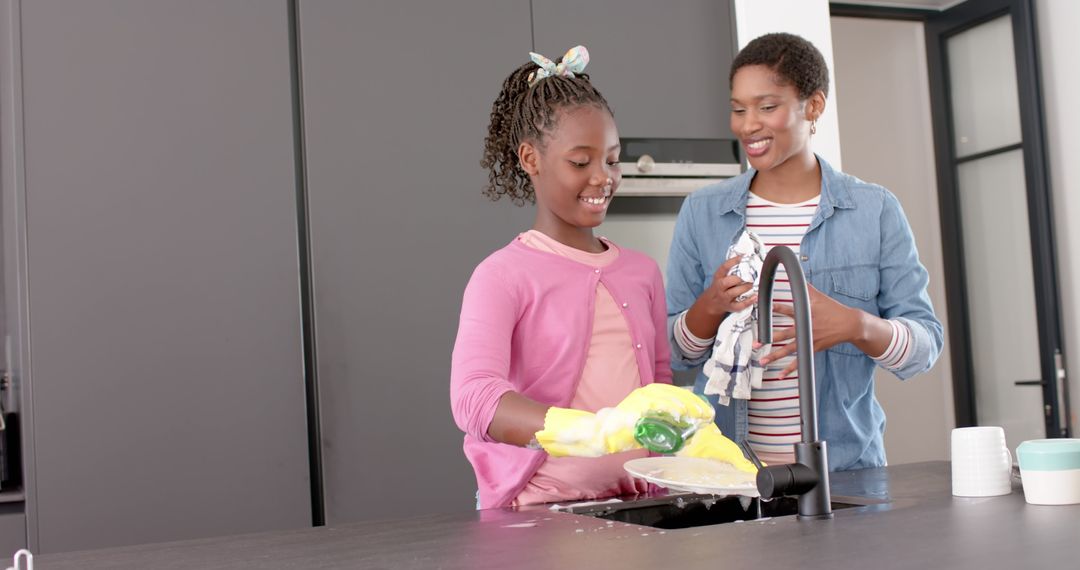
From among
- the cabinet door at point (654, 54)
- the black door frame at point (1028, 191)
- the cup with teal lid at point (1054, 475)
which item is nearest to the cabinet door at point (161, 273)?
the cabinet door at point (654, 54)

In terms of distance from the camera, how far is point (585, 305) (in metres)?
1.48

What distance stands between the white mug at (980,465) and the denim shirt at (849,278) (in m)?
0.43

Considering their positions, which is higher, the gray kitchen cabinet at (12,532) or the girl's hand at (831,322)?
the girl's hand at (831,322)

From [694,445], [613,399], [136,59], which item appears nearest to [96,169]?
[136,59]

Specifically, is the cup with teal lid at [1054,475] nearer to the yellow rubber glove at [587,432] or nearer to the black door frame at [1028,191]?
the yellow rubber glove at [587,432]

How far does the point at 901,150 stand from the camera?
4.30m

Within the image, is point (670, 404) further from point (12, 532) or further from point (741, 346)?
point (12, 532)

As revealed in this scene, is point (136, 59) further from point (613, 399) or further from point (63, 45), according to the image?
point (613, 399)

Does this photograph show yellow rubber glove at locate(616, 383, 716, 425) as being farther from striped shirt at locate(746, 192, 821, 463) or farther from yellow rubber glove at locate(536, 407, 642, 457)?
striped shirt at locate(746, 192, 821, 463)

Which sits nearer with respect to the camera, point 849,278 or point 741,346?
point 741,346

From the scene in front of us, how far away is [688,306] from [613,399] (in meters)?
0.40

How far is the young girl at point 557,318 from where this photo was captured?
4.41ft

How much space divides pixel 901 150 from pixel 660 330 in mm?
3056

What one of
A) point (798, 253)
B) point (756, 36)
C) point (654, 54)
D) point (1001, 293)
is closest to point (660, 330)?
point (798, 253)
